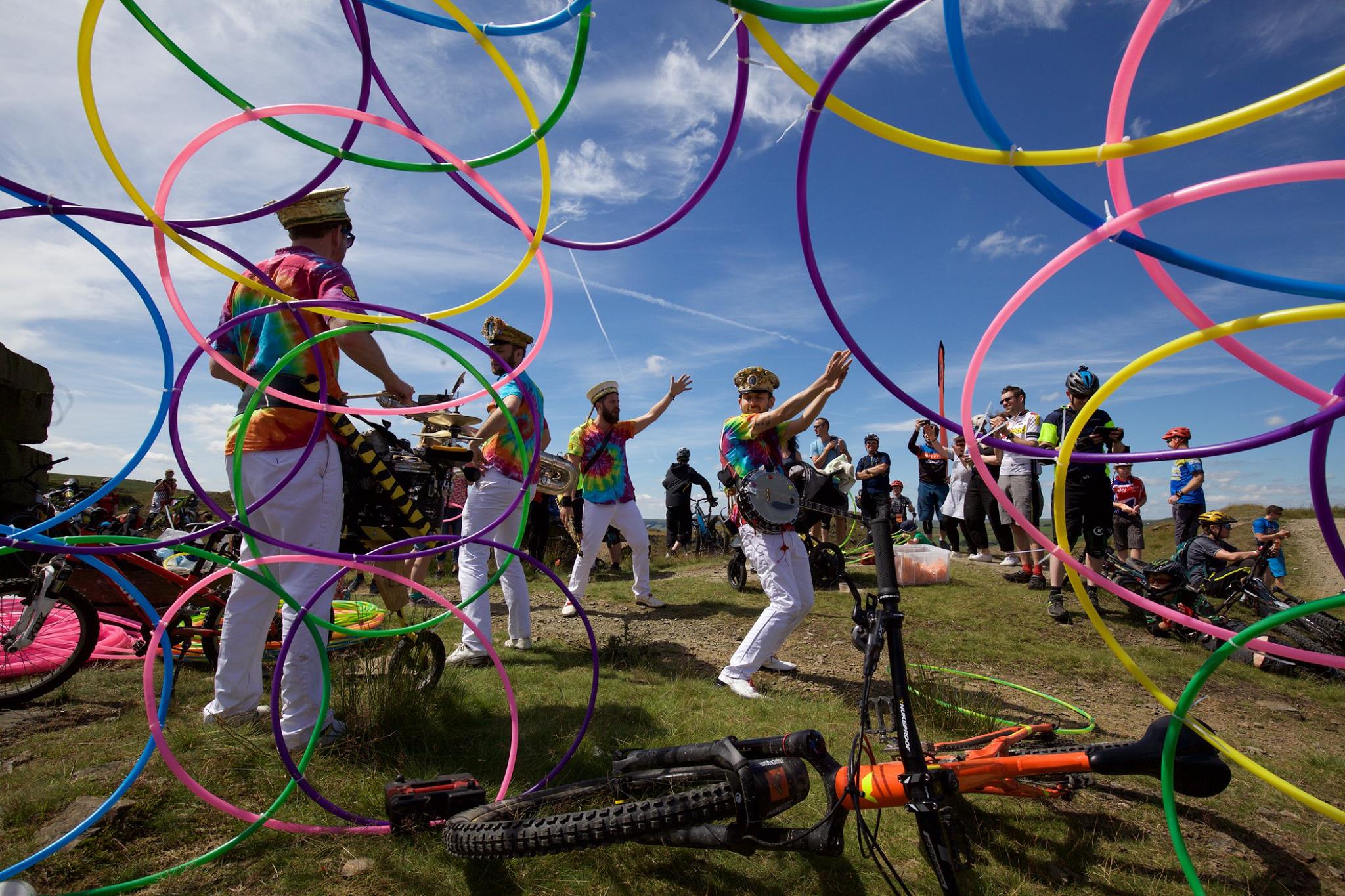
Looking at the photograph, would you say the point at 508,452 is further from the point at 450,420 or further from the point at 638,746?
the point at 638,746

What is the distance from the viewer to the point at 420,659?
377 cm

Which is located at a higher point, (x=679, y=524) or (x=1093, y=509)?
(x=1093, y=509)

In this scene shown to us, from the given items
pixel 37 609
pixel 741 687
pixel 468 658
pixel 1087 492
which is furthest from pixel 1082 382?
pixel 37 609


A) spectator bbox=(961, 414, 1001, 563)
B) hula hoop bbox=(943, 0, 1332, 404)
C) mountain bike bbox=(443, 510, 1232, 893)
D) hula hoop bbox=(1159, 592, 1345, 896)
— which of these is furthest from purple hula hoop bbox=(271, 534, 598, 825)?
spectator bbox=(961, 414, 1001, 563)

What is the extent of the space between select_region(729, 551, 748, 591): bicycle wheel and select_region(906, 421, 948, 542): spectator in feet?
9.29

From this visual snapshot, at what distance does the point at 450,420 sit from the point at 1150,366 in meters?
4.22

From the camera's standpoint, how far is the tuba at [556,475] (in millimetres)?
5676

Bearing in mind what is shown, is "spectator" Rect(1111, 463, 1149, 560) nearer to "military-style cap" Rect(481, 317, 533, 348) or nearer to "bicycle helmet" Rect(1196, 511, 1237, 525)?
"bicycle helmet" Rect(1196, 511, 1237, 525)

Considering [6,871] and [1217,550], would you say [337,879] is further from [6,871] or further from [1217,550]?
[1217,550]

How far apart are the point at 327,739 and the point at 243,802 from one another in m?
0.47

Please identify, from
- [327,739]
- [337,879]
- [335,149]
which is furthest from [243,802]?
[335,149]

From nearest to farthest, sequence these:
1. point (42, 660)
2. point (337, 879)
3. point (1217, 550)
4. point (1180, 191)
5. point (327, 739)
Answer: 1. point (1180, 191)
2. point (337, 879)
3. point (327, 739)
4. point (42, 660)
5. point (1217, 550)

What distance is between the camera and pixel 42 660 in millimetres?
4000

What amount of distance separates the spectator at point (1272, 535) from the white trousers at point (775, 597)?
5.15 m
